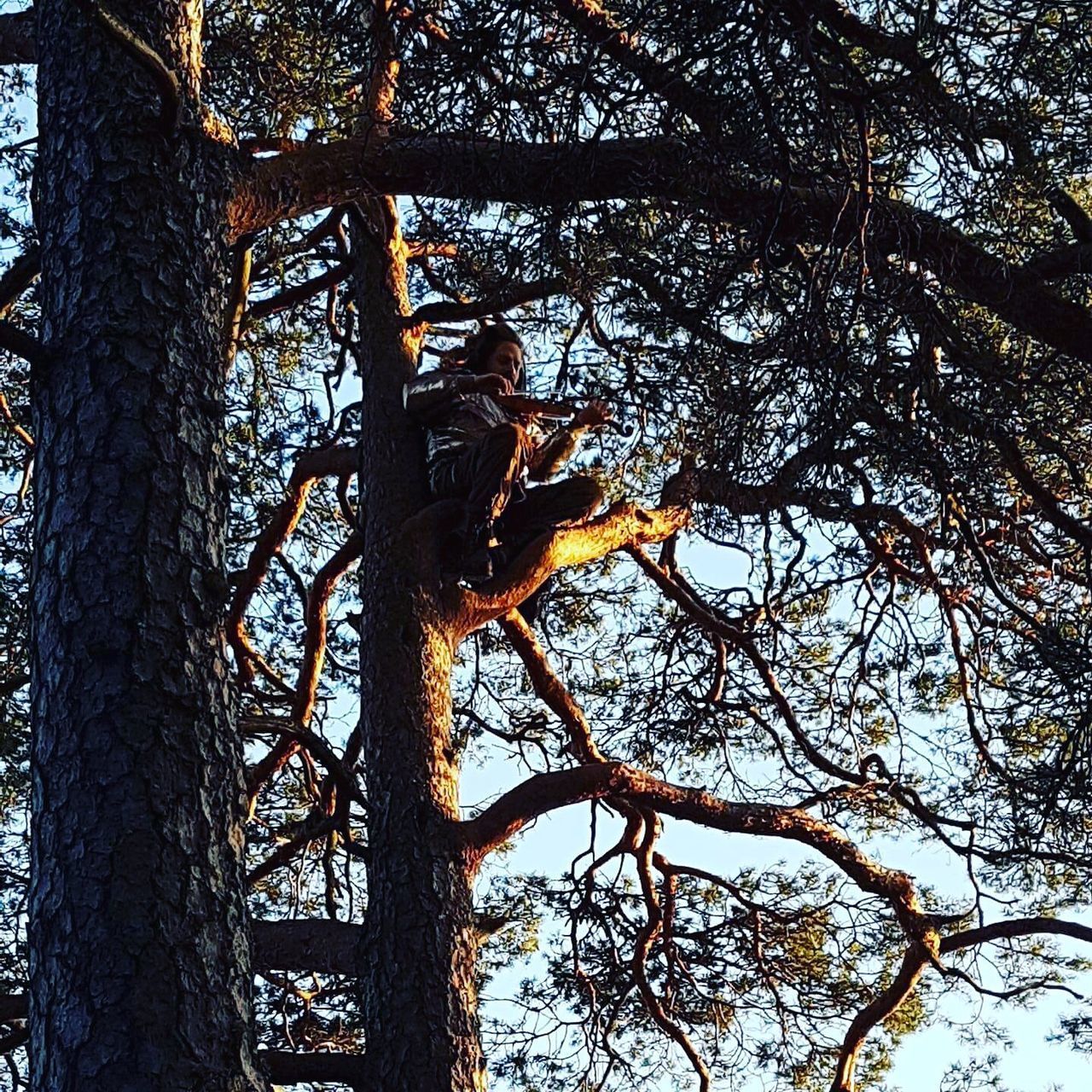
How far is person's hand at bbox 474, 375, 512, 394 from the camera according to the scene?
565 cm

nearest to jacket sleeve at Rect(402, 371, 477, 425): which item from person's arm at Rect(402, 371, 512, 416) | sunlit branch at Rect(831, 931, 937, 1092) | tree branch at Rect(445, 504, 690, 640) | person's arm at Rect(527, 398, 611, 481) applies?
person's arm at Rect(402, 371, 512, 416)

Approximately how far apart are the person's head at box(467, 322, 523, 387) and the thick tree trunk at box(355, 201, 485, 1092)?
29cm

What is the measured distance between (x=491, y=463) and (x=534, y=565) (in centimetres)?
53

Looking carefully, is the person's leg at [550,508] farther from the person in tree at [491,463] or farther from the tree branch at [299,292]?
the tree branch at [299,292]

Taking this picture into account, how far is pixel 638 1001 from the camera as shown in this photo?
702 centimetres

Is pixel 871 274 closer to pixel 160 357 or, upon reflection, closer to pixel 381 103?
pixel 160 357

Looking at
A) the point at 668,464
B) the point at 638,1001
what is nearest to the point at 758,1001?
the point at 638,1001

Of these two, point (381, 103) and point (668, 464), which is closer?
point (381, 103)

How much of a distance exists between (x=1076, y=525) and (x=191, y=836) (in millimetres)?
2778

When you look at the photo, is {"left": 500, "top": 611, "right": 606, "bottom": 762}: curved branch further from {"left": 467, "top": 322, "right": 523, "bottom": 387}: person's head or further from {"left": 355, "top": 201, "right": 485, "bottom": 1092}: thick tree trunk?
{"left": 467, "top": 322, "right": 523, "bottom": 387}: person's head

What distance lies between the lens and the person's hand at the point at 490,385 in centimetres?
565

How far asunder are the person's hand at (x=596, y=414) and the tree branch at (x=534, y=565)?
0.41 metres

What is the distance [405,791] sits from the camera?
4.90 metres

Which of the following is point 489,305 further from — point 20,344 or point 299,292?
point 20,344
